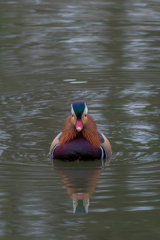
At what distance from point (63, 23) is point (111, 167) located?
35.9ft

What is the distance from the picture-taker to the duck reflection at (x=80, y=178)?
310 inches

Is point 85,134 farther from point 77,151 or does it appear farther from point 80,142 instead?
point 77,151

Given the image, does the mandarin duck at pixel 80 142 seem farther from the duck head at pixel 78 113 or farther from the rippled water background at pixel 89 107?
the rippled water background at pixel 89 107

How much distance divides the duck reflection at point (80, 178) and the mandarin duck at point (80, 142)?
114 mm

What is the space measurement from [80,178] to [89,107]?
3.76 metres

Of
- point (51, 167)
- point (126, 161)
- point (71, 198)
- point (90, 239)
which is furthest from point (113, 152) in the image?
point (90, 239)

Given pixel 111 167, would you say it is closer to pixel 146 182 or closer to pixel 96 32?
pixel 146 182

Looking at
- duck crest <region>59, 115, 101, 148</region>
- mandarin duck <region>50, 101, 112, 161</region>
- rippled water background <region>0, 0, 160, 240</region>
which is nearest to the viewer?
rippled water background <region>0, 0, 160, 240</region>

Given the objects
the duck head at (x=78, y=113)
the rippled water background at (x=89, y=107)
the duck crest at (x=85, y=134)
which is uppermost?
the duck head at (x=78, y=113)

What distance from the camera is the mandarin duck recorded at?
938 cm

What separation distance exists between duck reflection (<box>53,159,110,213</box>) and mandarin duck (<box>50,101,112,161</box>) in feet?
0.38

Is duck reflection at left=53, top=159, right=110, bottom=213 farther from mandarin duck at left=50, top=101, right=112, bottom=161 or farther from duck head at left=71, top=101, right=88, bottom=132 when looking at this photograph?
duck head at left=71, top=101, right=88, bottom=132

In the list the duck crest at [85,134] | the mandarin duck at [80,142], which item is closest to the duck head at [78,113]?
the mandarin duck at [80,142]

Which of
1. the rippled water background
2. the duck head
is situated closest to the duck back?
the rippled water background
